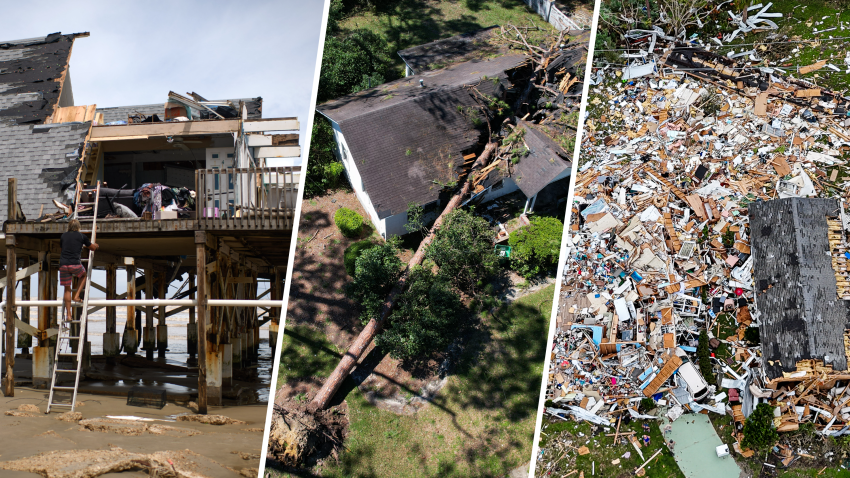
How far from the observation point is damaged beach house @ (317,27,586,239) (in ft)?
34.9

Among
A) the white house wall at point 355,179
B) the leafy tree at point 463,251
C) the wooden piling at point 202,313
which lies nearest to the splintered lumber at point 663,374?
the leafy tree at point 463,251

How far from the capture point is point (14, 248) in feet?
36.6

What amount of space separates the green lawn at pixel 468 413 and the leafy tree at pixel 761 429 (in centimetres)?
399

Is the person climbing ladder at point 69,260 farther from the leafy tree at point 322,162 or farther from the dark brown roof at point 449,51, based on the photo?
the dark brown roof at point 449,51

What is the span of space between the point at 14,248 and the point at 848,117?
1841 centimetres

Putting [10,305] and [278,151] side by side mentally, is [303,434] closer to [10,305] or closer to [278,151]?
[10,305]

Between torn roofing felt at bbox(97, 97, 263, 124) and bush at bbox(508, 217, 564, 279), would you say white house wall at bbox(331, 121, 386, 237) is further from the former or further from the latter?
torn roofing felt at bbox(97, 97, 263, 124)

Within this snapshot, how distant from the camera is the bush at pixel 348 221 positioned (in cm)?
1153

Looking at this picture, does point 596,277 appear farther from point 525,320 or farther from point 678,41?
point 678,41

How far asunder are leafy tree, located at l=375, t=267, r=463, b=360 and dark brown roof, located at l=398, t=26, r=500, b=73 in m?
4.25

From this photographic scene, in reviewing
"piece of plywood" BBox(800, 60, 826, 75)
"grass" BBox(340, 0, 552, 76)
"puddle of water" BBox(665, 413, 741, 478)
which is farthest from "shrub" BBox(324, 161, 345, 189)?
"piece of plywood" BBox(800, 60, 826, 75)

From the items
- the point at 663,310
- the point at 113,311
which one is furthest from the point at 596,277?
the point at 113,311

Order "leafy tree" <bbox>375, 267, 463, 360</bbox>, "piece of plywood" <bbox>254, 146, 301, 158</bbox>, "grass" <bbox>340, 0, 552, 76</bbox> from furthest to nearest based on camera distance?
"piece of plywood" <bbox>254, 146, 301, 158</bbox> → "leafy tree" <bbox>375, 267, 463, 360</bbox> → "grass" <bbox>340, 0, 552, 76</bbox>

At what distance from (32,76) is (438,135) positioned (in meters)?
11.3
